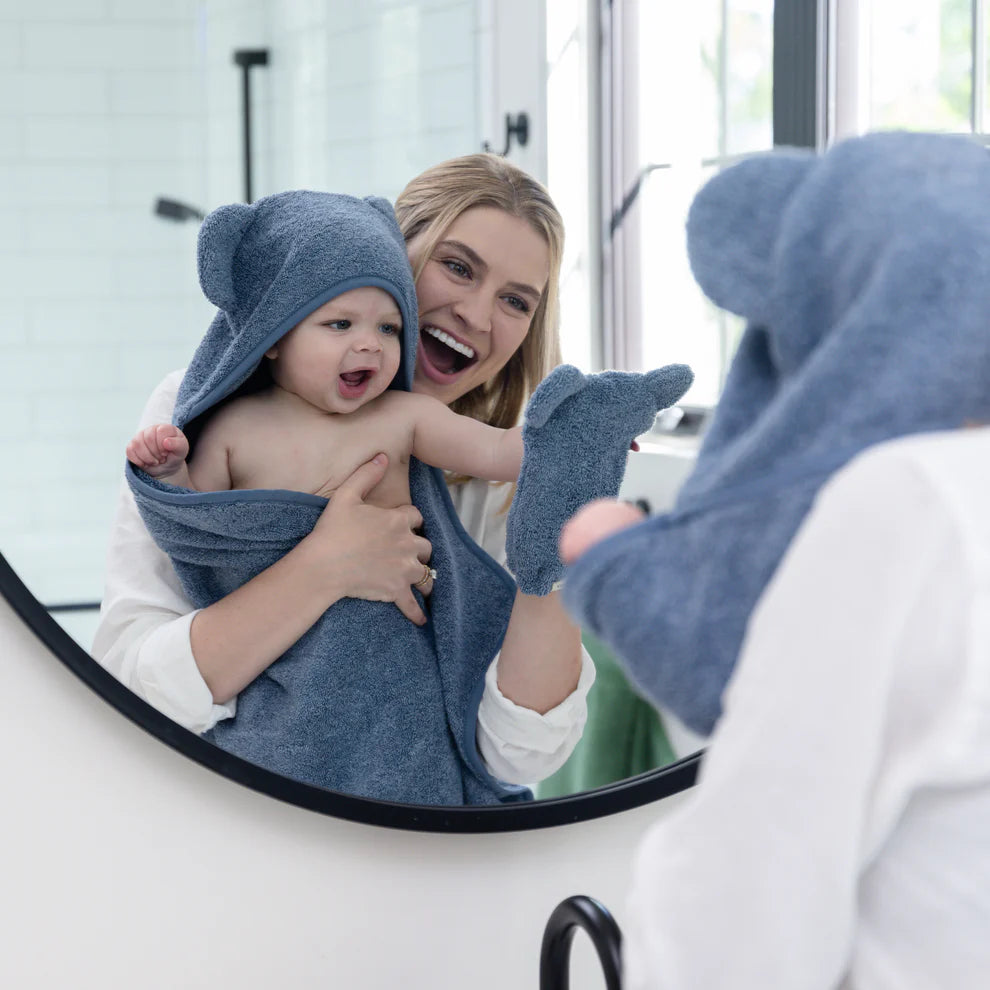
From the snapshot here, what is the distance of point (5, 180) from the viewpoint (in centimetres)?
58

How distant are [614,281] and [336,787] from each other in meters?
0.37

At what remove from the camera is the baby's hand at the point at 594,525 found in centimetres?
33

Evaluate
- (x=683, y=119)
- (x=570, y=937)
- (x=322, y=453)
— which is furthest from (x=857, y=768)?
(x=683, y=119)

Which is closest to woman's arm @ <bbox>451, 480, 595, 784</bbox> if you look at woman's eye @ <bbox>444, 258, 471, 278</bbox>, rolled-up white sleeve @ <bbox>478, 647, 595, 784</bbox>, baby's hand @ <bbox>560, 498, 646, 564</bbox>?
rolled-up white sleeve @ <bbox>478, 647, 595, 784</bbox>

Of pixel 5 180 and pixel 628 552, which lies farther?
pixel 5 180

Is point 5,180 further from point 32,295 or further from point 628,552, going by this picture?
point 628,552

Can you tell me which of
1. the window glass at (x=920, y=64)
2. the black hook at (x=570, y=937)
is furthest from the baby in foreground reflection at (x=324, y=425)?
the window glass at (x=920, y=64)

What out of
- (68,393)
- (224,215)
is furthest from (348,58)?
(68,393)

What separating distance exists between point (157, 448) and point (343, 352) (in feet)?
0.38

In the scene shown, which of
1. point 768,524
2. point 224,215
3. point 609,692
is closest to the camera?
point 768,524

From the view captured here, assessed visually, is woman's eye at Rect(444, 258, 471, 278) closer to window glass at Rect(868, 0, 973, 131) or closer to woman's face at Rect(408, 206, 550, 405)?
woman's face at Rect(408, 206, 550, 405)

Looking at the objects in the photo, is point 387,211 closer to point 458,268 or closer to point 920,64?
point 458,268

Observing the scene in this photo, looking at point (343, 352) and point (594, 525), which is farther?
point (343, 352)

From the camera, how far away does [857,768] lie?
258 mm
